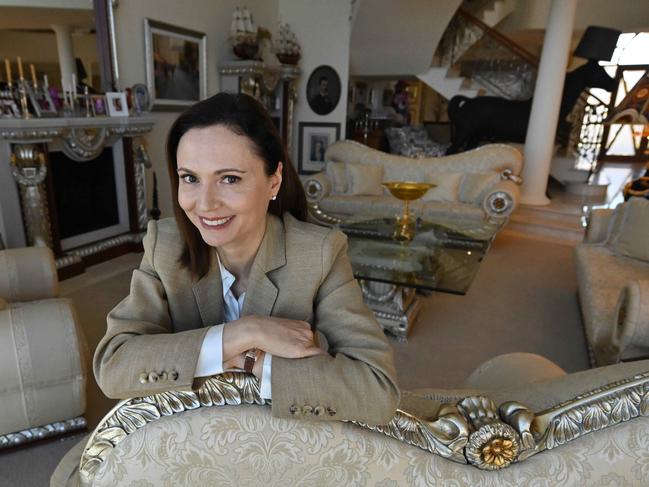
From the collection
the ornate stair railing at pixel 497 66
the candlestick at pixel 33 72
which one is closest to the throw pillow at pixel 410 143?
the ornate stair railing at pixel 497 66

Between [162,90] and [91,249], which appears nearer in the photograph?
[91,249]

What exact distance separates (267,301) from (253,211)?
0.57ft

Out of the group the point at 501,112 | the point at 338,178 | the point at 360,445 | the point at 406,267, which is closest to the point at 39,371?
the point at 360,445

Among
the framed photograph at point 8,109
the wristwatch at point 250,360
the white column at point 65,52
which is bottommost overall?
the wristwatch at point 250,360

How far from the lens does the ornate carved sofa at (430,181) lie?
4.13 metres

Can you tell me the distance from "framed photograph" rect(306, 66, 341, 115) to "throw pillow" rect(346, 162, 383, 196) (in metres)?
1.91

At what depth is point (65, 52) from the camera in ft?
10.8

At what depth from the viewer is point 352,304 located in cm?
82

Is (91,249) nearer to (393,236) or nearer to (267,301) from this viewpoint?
(393,236)

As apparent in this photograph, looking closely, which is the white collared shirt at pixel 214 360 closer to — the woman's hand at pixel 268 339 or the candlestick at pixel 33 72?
the woman's hand at pixel 268 339

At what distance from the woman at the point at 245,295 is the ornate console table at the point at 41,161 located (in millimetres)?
2665

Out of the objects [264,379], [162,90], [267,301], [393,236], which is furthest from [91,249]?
[264,379]

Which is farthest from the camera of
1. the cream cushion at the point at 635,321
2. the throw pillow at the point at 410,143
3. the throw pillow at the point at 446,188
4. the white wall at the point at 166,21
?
the throw pillow at the point at 410,143

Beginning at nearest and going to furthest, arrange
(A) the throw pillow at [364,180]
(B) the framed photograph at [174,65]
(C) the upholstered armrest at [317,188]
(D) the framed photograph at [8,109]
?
(D) the framed photograph at [8,109] < (B) the framed photograph at [174,65] < (C) the upholstered armrest at [317,188] < (A) the throw pillow at [364,180]
